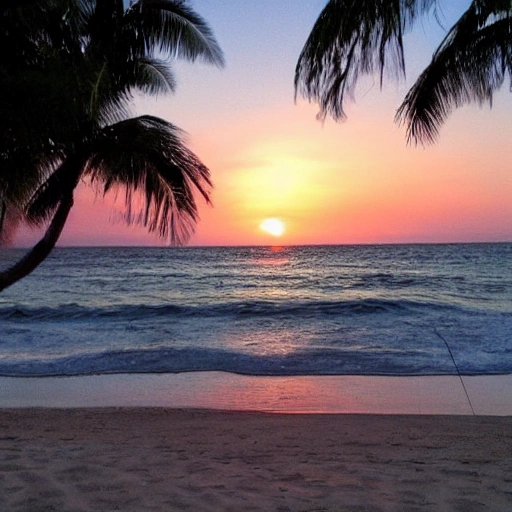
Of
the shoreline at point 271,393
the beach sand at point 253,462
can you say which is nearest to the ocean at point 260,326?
the shoreline at point 271,393


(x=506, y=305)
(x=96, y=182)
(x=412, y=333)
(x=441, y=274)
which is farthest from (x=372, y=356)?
(x=441, y=274)

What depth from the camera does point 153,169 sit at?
685 centimetres

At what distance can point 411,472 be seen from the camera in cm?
482

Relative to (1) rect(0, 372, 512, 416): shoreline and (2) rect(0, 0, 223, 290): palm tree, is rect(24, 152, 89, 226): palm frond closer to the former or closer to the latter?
(2) rect(0, 0, 223, 290): palm tree

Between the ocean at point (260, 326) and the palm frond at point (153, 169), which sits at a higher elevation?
the palm frond at point (153, 169)

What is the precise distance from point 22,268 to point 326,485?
449cm

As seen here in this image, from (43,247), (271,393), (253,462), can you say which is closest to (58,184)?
(43,247)

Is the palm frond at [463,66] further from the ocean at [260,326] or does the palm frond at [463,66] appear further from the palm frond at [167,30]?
the ocean at [260,326]

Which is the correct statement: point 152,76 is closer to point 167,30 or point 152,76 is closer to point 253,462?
point 167,30

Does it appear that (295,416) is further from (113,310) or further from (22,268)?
(113,310)

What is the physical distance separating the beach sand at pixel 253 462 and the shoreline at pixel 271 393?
81cm

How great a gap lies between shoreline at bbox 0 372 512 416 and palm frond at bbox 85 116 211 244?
2.95 metres

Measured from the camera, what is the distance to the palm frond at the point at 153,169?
6715 mm

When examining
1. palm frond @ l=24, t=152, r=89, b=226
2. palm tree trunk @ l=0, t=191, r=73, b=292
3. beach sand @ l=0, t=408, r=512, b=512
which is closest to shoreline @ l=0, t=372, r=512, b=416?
beach sand @ l=0, t=408, r=512, b=512
